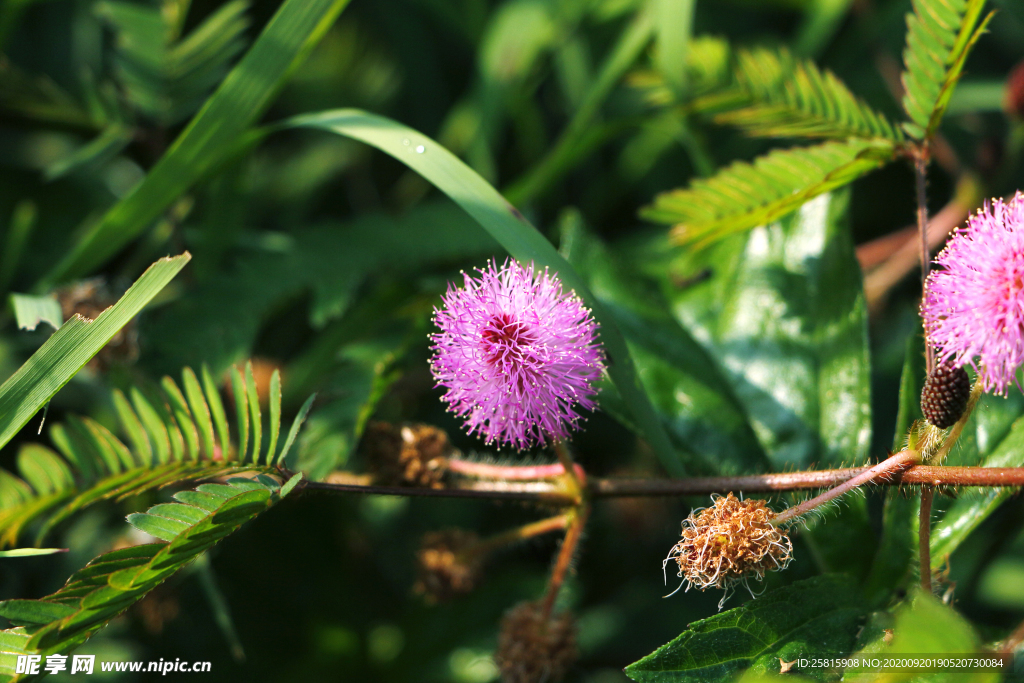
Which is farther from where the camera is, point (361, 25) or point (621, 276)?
point (361, 25)

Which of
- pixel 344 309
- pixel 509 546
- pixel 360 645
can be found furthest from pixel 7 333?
pixel 509 546

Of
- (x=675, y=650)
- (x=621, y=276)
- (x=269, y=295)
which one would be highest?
(x=269, y=295)

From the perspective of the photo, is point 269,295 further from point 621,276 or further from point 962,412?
point 962,412

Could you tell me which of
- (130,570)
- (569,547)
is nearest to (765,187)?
(569,547)

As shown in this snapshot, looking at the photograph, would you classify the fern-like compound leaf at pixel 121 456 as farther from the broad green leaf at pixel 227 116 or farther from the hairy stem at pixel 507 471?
the broad green leaf at pixel 227 116

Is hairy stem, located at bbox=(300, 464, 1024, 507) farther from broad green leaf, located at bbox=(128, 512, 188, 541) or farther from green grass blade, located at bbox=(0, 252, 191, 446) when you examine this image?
green grass blade, located at bbox=(0, 252, 191, 446)

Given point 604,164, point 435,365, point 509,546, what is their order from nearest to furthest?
point 435,365, point 509,546, point 604,164

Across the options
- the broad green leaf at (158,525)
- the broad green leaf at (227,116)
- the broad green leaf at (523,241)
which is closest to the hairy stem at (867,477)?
the broad green leaf at (523,241)
